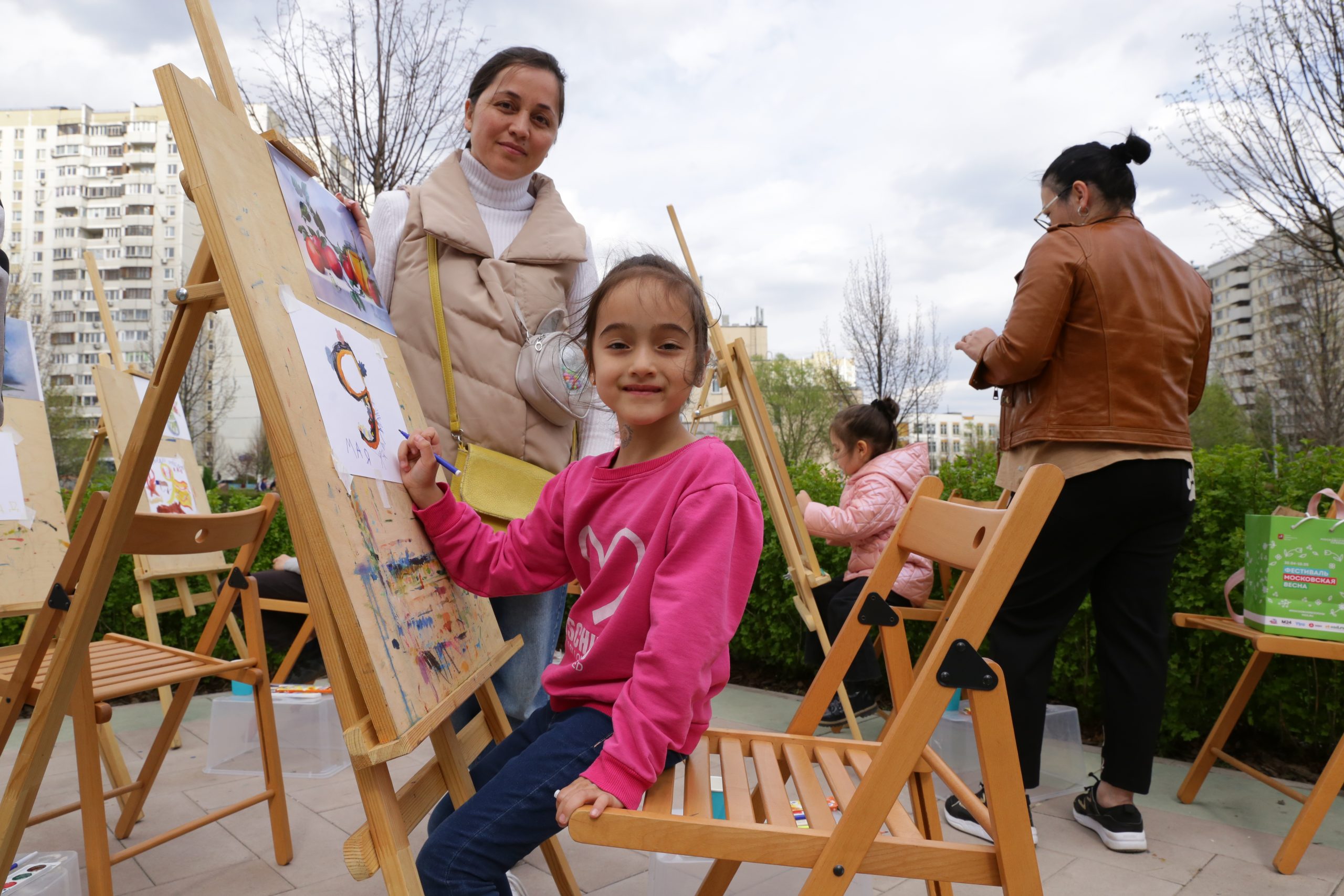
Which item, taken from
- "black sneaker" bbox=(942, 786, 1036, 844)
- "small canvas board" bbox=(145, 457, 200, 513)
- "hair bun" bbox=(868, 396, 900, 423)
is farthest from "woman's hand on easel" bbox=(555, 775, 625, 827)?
"small canvas board" bbox=(145, 457, 200, 513)

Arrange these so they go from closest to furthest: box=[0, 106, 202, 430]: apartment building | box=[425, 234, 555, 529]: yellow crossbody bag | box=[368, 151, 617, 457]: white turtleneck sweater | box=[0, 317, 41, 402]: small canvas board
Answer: box=[425, 234, 555, 529]: yellow crossbody bag < box=[368, 151, 617, 457]: white turtleneck sweater < box=[0, 317, 41, 402]: small canvas board < box=[0, 106, 202, 430]: apartment building

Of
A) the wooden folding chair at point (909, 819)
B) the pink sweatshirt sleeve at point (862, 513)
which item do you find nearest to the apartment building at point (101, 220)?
the pink sweatshirt sleeve at point (862, 513)

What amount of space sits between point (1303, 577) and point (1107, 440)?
74 centimetres

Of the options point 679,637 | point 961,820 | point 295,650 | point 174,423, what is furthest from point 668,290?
point 174,423

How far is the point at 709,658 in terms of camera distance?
1334 millimetres

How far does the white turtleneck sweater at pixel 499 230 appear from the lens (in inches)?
79.7

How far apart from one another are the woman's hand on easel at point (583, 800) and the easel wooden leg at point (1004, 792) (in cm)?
55

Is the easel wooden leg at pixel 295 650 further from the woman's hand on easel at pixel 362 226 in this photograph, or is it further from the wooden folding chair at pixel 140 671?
the woman's hand on easel at pixel 362 226

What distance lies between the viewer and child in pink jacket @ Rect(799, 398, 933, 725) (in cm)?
355

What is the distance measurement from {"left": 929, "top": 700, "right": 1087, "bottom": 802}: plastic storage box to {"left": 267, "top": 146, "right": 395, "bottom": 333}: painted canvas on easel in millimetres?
2317

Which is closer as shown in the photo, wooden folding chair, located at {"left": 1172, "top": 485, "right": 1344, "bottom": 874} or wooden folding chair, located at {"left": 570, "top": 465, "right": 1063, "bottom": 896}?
wooden folding chair, located at {"left": 570, "top": 465, "right": 1063, "bottom": 896}

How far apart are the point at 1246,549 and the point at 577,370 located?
218 cm

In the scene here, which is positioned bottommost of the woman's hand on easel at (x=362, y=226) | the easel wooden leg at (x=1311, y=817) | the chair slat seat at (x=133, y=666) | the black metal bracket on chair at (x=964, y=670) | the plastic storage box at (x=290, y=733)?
the plastic storage box at (x=290, y=733)

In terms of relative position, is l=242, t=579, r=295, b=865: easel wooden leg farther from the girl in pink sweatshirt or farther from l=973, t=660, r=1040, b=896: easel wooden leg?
l=973, t=660, r=1040, b=896: easel wooden leg
